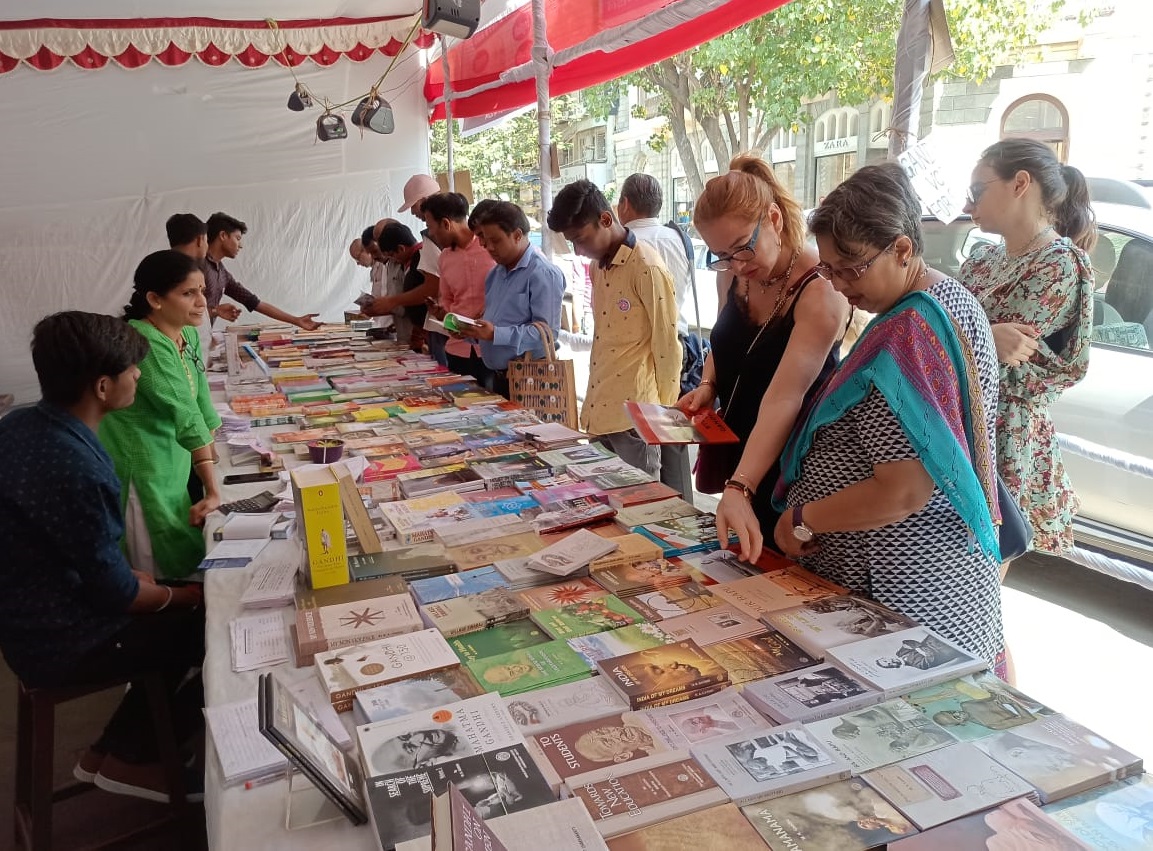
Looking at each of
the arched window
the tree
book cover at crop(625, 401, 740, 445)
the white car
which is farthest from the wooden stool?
the tree

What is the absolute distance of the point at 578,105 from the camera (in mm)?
13188

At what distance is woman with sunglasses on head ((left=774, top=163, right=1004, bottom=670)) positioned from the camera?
3.99 feet

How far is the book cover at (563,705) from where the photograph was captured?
1.08 m

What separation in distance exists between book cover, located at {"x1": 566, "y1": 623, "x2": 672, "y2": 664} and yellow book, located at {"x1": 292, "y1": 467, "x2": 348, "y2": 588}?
49cm

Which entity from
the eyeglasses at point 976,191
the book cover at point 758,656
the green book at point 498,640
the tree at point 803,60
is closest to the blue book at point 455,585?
the green book at point 498,640

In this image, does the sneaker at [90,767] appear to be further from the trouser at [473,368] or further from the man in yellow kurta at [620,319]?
the trouser at [473,368]

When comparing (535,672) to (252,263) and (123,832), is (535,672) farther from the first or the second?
(252,263)

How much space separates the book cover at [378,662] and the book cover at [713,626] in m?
0.36

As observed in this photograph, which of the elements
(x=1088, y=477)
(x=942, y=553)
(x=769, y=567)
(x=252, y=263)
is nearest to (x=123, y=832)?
(x=769, y=567)

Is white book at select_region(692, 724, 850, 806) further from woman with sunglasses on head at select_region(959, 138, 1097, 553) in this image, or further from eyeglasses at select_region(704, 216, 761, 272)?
woman with sunglasses on head at select_region(959, 138, 1097, 553)

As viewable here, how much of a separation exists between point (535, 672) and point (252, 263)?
287 inches

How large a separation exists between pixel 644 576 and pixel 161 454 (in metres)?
1.39

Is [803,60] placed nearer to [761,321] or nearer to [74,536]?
[761,321]

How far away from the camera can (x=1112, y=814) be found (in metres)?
0.90
